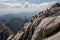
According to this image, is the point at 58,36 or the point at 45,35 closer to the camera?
the point at 58,36

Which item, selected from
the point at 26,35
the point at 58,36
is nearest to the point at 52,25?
the point at 58,36

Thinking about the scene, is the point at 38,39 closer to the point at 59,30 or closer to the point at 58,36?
the point at 59,30

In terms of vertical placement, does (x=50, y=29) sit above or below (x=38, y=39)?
above

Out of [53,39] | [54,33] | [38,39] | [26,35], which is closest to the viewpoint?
[53,39]

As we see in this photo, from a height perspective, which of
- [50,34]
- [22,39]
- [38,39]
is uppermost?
[50,34]

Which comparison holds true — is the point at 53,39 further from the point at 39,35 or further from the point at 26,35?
the point at 26,35

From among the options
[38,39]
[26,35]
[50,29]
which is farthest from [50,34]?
[26,35]

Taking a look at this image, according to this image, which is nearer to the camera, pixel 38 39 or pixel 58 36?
pixel 58 36

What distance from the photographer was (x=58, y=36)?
3509 centimetres

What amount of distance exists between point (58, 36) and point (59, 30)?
4.58 metres

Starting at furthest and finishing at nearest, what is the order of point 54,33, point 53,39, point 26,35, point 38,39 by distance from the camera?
point 26,35 → point 38,39 → point 54,33 → point 53,39

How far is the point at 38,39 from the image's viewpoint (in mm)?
44906

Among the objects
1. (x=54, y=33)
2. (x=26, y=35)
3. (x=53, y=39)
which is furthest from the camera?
(x=26, y=35)

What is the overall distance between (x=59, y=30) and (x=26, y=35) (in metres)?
35.6
